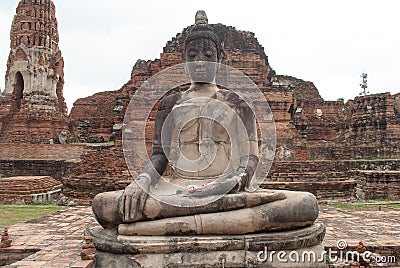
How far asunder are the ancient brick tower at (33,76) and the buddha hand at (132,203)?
18995 millimetres

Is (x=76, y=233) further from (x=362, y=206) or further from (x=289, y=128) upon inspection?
(x=289, y=128)

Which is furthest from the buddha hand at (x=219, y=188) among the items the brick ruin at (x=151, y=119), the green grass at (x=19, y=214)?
the brick ruin at (x=151, y=119)

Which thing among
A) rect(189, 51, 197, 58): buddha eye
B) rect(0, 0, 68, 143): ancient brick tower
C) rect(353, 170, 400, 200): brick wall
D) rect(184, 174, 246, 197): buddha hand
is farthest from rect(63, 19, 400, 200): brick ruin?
rect(184, 174, 246, 197): buddha hand

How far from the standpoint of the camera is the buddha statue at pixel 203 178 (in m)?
3.87

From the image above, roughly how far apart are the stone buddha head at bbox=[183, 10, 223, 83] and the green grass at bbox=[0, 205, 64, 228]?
4.48 meters

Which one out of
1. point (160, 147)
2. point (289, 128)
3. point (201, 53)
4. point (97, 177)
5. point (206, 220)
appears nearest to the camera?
point (206, 220)

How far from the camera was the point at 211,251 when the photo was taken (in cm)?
373

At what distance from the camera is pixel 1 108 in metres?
23.3

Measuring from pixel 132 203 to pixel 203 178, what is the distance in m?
1.05

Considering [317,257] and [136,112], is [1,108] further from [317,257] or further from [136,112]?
[317,257]

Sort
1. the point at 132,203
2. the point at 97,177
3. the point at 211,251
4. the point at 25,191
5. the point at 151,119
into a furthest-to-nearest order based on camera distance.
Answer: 1. the point at 151,119
2. the point at 25,191
3. the point at 97,177
4. the point at 132,203
5. the point at 211,251

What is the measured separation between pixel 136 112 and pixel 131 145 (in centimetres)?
129

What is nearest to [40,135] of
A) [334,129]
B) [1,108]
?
[1,108]

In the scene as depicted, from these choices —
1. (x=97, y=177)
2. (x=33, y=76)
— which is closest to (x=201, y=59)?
(x=97, y=177)
